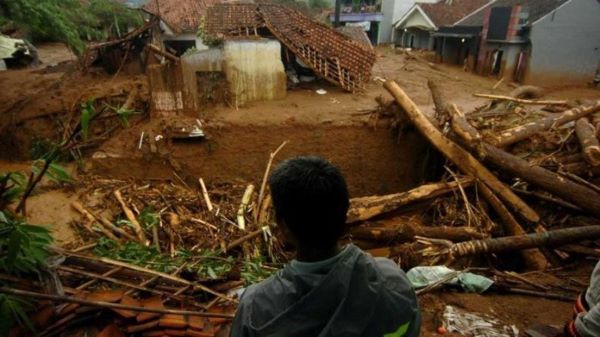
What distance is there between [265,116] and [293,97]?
2.18m

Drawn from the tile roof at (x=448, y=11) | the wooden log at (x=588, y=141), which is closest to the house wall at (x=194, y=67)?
the wooden log at (x=588, y=141)

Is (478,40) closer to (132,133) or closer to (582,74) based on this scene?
(582,74)

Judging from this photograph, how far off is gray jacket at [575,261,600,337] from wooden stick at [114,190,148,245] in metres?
5.23

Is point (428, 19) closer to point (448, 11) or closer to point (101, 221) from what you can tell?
point (448, 11)

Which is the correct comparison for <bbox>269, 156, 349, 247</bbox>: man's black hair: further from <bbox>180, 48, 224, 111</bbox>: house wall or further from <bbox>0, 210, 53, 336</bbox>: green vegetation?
<bbox>180, 48, 224, 111</bbox>: house wall

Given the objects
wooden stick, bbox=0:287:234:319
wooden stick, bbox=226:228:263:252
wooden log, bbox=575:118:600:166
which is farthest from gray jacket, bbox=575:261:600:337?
wooden stick, bbox=226:228:263:252

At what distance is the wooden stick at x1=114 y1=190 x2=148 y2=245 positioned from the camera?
17.9 ft

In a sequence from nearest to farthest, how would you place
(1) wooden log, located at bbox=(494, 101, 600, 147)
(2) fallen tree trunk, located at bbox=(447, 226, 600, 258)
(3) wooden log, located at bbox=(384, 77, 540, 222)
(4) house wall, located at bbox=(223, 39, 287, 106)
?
(2) fallen tree trunk, located at bbox=(447, 226, 600, 258), (3) wooden log, located at bbox=(384, 77, 540, 222), (1) wooden log, located at bbox=(494, 101, 600, 147), (4) house wall, located at bbox=(223, 39, 287, 106)

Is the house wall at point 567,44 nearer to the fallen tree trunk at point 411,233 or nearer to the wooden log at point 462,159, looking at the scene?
the wooden log at point 462,159

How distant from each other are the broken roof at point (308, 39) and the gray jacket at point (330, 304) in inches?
393

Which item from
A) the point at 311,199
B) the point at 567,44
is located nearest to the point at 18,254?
the point at 311,199

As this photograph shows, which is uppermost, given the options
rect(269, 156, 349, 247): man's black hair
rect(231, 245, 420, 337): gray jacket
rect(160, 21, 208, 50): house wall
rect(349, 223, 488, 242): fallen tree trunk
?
rect(160, 21, 208, 50): house wall

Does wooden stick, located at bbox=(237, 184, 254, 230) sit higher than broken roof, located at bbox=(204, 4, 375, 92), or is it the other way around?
broken roof, located at bbox=(204, 4, 375, 92)

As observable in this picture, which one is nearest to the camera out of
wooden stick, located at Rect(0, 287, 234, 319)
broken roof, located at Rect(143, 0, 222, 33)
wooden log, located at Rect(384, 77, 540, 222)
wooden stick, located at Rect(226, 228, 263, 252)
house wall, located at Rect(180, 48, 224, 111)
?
wooden stick, located at Rect(0, 287, 234, 319)
